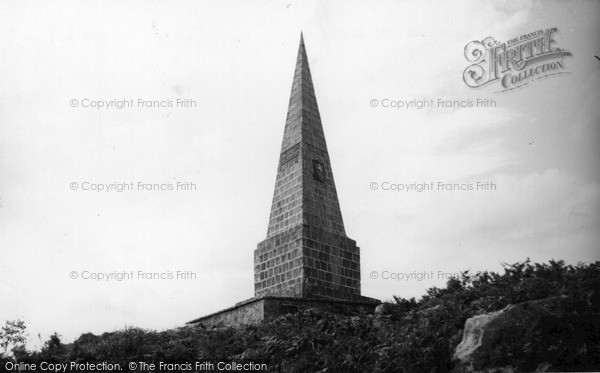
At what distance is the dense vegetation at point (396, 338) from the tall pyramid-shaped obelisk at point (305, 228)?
249 cm

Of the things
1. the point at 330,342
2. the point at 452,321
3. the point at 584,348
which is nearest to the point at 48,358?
the point at 330,342

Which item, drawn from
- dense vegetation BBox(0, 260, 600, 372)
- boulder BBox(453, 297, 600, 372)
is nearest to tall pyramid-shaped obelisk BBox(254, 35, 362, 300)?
dense vegetation BBox(0, 260, 600, 372)

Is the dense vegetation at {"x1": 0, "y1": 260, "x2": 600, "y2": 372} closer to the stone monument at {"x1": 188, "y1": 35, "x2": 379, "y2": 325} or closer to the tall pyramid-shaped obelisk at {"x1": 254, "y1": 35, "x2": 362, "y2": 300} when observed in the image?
the stone monument at {"x1": 188, "y1": 35, "x2": 379, "y2": 325}

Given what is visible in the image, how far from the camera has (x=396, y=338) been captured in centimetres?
977

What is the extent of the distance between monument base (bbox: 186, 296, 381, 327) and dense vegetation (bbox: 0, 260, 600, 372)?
3.68 ft

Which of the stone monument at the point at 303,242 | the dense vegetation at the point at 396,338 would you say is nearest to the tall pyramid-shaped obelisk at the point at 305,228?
the stone monument at the point at 303,242

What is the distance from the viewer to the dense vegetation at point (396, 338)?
7992 mm

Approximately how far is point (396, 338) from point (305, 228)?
656cm

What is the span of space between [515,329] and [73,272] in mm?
11631

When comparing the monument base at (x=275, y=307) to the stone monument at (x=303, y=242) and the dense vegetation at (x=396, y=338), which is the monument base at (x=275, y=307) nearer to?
the stone monument at (x=303, y=242)

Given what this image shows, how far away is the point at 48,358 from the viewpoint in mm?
11383

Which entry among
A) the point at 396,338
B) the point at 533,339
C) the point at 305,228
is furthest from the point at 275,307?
the point at 533,339

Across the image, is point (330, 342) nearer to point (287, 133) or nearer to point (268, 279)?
point (268, 279)

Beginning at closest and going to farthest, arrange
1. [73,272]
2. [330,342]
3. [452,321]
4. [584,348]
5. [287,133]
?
[584,348] → [452,321] → [330,342] → [73,272] → [287,133]
